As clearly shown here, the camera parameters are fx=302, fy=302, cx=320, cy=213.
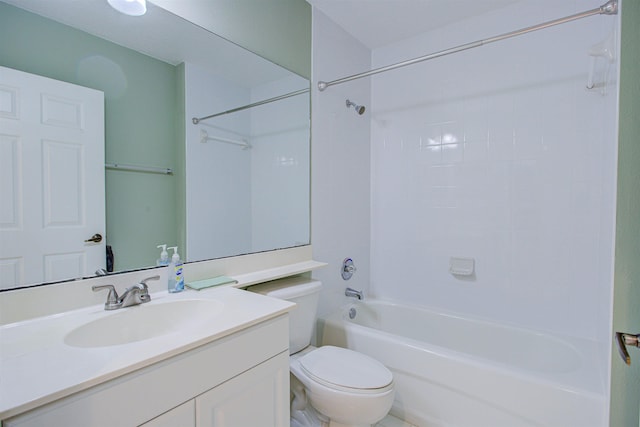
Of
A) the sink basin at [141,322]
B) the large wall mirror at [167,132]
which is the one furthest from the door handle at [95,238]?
the sink basin at [141,322]

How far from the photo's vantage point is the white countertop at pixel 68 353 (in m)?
0.60

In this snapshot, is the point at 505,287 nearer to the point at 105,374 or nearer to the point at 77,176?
the point at 105,374

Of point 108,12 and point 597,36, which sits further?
point 597,36

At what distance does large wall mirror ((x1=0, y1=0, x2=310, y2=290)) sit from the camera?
0.97 meters

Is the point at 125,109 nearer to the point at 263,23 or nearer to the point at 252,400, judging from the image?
the point at 263,23

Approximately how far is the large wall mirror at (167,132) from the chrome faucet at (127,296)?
0.33 ft

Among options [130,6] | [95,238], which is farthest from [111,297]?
[130,6]

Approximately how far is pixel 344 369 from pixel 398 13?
2.19 m

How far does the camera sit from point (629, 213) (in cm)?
86

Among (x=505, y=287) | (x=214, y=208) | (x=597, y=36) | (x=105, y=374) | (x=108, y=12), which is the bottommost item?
(x=505, y=287)

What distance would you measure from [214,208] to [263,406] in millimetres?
907

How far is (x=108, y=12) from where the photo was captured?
1.11 metres

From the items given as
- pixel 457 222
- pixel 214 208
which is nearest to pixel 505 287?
pixel 457 222

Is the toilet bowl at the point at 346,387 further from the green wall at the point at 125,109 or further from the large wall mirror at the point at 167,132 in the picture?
the green wall at the point at 125,109
